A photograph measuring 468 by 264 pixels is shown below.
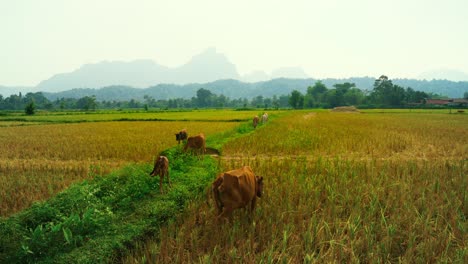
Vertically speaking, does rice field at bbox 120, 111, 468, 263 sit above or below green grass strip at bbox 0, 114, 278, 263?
below

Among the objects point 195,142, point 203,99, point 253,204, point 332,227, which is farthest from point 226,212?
point 203,99

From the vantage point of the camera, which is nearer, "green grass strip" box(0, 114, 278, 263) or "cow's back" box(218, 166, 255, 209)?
"green grass strip" box(0, 114, 278, 263)

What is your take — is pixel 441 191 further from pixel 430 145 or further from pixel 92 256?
pixel 430 145

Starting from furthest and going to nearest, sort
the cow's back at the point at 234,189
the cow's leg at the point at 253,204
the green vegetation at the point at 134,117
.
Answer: the green vegetation at the point at 134,117, the cow's leg at the point at 253,204, the cow's back at the point at 234,189

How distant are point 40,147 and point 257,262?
505 inches

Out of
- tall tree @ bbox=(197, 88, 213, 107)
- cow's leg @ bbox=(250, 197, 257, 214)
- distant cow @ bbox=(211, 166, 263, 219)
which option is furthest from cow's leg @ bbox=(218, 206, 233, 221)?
tall tree @ bbox=(197, 88, 213, 107)

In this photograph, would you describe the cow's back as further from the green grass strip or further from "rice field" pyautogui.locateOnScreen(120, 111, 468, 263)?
the green grass strip

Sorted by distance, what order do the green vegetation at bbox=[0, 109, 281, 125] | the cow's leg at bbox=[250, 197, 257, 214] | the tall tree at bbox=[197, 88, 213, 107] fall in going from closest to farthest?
the cow's leg at bbox=[250, 197, 257, 214]
the green vegetation at bbox=[0, 109, 281, 125]
the tall tree at bbox=[197, 88, 213, 107]

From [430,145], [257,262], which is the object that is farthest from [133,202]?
[430,145]

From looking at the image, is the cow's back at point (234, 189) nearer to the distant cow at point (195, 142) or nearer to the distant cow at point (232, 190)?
the distant cow at point (232, 190)

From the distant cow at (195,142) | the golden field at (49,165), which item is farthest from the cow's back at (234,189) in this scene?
the distant cow at (195,142)

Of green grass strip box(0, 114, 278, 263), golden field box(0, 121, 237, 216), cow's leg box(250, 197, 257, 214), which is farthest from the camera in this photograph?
golden field box(0, 121, 237, 216)

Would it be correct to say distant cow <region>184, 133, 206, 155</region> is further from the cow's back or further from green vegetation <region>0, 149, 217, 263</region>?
the cow's back

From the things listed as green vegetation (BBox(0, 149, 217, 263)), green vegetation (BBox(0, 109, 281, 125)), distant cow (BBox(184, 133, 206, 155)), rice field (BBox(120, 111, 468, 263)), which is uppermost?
green vegetation (BBox(0, 109, 281, 125))
